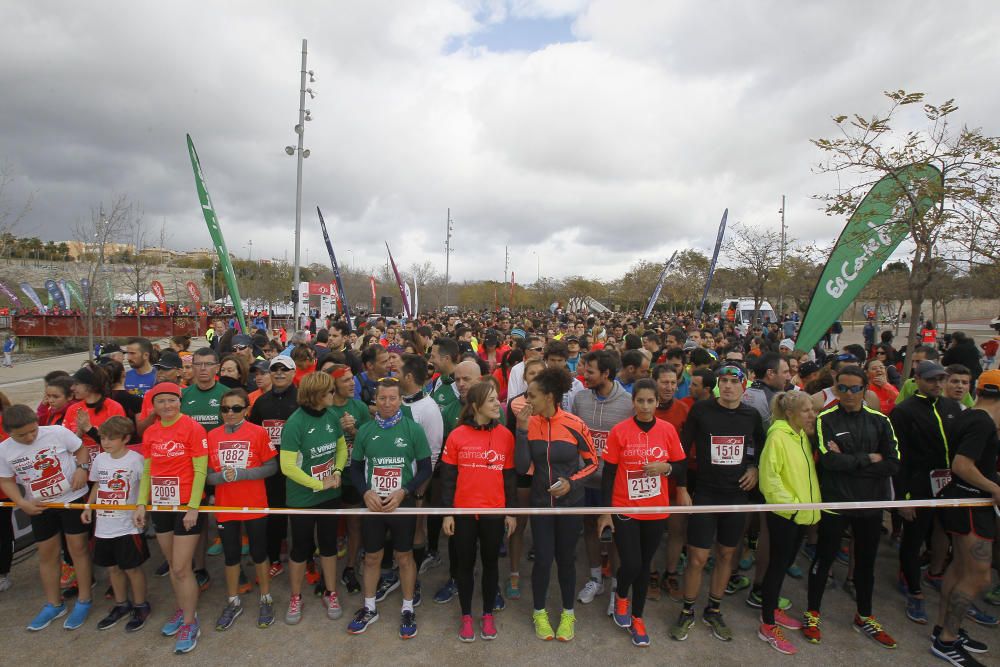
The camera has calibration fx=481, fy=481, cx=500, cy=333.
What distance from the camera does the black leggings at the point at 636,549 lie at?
140 inches

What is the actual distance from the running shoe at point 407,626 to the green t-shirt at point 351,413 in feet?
3.71

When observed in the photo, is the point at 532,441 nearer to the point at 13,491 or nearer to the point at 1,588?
the point at 13,491

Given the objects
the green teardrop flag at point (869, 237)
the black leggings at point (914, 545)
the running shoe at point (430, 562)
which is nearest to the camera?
the black leggings at point (914, 545)

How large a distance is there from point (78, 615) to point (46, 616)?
0.80 ft

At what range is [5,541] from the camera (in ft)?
13.9

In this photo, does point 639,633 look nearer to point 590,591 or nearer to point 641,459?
point 590,591

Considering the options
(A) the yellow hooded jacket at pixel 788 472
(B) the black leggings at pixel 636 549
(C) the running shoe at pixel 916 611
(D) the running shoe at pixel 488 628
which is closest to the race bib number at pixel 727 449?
(A) the yellow hooded jacket at pixel 788 472

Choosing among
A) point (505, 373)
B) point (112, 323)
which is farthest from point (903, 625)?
point (112, 323)

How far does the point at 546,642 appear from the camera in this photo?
3551 millimetres

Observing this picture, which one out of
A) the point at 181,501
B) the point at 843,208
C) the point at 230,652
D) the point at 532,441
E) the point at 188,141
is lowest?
the point at 230,652

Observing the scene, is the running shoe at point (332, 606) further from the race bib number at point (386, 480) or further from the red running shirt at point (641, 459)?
the red running shirt at point (641, 459)

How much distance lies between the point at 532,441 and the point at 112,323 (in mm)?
30660

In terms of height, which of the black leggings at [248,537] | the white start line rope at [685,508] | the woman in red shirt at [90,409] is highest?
the woman in red shirt at [90,409]

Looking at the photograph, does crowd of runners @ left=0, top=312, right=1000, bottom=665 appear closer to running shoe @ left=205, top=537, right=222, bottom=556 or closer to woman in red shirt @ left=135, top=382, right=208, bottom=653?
woman in red shirt @ left=135, top=382, right=208, bottom=653
